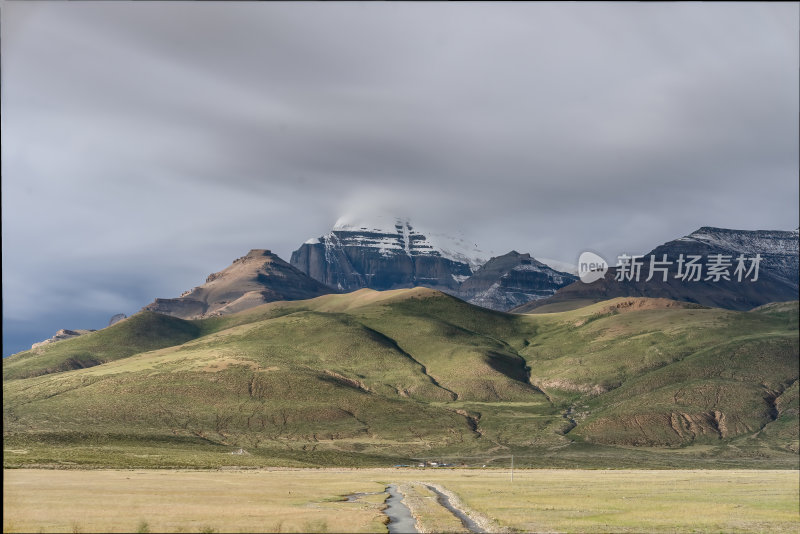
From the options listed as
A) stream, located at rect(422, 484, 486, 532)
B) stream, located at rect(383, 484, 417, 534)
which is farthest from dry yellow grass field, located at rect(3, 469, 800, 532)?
stream, located at rect(422, 484, 486, 532)

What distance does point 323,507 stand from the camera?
90438 mm

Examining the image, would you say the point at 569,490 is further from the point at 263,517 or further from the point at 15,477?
the point at 15,477

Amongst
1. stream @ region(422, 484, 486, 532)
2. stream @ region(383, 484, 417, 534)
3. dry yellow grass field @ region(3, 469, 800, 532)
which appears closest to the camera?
dry yellow grass field @ region(3, 469, 800, 532)

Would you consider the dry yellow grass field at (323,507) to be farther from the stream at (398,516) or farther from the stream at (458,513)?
the stream at (458,513)

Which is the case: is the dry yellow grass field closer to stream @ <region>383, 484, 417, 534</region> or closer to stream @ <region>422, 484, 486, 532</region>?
stream @ <region>383, 484, 417, 534</region>

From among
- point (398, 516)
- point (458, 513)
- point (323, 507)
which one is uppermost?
point (323, 507)

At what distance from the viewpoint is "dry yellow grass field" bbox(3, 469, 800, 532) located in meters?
67.2

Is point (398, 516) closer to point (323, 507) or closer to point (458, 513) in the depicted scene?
point (323, 507)

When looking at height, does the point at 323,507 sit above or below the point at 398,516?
above

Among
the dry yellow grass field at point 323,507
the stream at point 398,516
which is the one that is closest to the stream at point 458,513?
the dry yellow grass field at point 323,507

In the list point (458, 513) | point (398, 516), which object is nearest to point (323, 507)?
point (398, 516)

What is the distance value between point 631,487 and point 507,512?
63177 millimetres

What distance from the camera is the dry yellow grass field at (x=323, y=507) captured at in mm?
67250

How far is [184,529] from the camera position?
6284 centimetres
